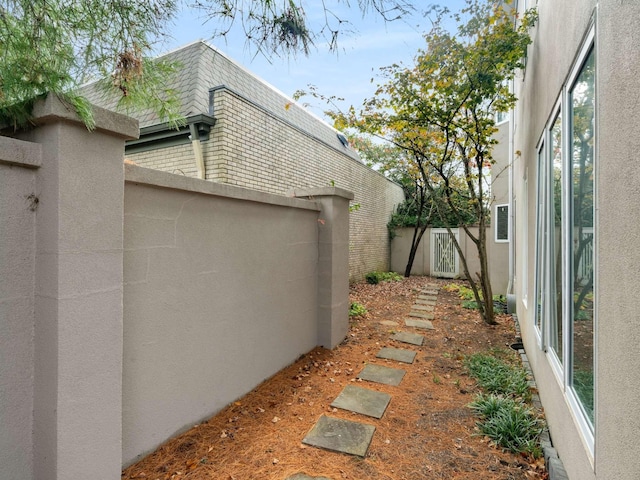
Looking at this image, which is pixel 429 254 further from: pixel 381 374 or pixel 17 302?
pixel 17 302

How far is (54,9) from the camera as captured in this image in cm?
166

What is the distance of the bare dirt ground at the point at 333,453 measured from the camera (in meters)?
2.20

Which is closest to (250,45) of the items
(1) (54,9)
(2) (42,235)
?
(1) (54,9)

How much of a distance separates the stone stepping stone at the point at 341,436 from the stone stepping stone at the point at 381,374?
0.96 meters

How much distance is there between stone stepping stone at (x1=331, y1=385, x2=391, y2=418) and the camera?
9.84 ft

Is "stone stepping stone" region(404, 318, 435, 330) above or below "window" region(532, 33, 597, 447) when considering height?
below

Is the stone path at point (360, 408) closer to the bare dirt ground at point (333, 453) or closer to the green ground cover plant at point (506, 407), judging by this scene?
the bare dirt ground at point (333, 453)

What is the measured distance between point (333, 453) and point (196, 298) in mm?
1559

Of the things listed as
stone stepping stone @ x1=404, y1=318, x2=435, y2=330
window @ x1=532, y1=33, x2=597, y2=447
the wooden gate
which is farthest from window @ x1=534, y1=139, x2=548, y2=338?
the wooden gate

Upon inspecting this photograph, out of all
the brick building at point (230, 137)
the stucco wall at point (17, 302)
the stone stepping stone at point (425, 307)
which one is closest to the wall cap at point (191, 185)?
the stucco wall at point (17, 302)

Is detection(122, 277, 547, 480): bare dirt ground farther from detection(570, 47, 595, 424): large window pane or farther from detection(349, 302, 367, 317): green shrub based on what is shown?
detection(349, 302, 367, 317): green shrub

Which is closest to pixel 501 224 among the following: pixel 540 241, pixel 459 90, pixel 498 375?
pixel 459 90

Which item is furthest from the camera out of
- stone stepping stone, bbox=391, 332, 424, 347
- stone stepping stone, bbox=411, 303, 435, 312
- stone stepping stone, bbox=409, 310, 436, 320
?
stone stepping stone, bbox=411, 303, 435, 312

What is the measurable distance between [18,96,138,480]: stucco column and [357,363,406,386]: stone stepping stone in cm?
260
